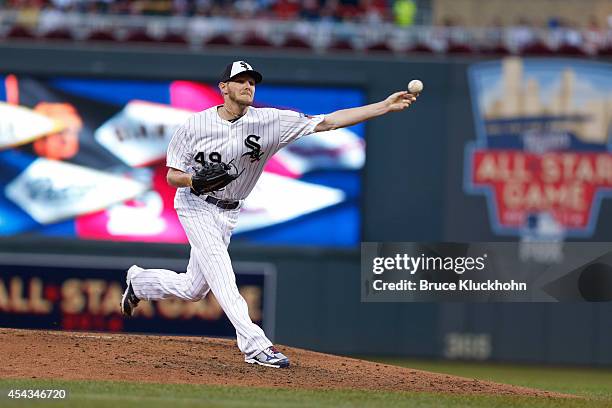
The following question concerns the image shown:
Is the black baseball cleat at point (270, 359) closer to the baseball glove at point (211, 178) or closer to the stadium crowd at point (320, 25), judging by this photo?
the baseball glove at point (211, 178)

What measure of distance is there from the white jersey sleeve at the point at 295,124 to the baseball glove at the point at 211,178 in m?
0.48

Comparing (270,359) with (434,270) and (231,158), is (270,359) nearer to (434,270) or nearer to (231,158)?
(434,270)

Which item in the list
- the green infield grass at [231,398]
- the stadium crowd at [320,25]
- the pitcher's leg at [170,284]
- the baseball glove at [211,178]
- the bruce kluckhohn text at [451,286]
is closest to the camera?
the green infield grass at [231,398]

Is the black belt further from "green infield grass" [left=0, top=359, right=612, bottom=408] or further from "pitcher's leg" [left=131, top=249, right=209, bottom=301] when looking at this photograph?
"green infield grass" [left=0, top=359, right=612, bottom=408]

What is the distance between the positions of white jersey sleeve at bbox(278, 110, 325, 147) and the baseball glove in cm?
48

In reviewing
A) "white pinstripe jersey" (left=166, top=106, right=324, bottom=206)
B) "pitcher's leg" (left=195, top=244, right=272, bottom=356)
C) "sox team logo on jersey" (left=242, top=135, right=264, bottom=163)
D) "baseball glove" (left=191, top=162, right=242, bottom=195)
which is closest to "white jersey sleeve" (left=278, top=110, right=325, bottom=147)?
"white pinstripe jersey" (left=166, top=106, right=324, bottom=206)

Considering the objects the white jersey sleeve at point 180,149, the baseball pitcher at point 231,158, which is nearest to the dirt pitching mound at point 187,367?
the baseball pitcher at point 231,158

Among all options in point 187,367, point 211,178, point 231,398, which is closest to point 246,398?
point 231,398

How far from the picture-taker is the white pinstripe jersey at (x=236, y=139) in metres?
7.30

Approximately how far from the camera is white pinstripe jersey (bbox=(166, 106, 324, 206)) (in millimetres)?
7305

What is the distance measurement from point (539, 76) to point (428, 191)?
1.84 m

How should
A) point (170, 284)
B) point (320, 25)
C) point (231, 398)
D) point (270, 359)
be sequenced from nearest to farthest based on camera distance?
point (231, 398) → point (270, 359) → point (170, 284) → point (320, 25)

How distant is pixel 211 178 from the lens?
279 inches

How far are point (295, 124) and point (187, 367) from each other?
165 centimetres
